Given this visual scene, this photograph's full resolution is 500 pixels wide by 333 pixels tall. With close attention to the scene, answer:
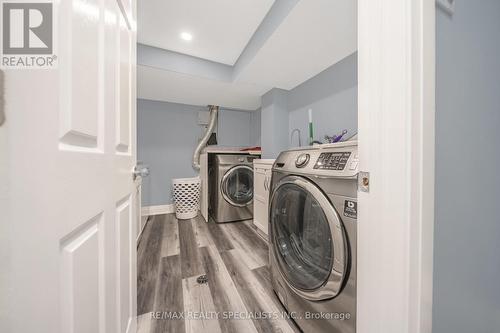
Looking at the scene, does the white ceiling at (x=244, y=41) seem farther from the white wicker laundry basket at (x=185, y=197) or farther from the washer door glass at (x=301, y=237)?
the white wicker laundry basket at (x=185, y=197)

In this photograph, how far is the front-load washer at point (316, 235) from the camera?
646mm

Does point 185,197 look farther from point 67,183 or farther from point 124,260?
point 67,183

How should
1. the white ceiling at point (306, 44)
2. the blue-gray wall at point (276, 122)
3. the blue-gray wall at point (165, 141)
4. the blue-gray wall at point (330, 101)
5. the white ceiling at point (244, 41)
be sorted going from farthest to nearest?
the blue-gray wall at point (165, 141), the blue-gray wall at point (276, 122), the blue-gray wall at point (330, 101), the white ceiling at point (244, 41), the white ceiling at point (306, 44)

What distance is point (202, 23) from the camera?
1482 mm

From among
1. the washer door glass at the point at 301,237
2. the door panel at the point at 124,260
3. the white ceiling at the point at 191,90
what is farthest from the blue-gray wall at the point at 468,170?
the white ceiling at the point at 191,90

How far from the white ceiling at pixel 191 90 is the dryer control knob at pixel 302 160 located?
1.66m

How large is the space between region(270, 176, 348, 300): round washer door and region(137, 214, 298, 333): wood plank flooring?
31 centimetres

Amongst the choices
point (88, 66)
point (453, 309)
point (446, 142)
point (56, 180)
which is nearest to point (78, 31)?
point (88, 66)

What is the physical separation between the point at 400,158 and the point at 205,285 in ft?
4.45

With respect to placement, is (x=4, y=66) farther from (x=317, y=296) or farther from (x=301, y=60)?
(x=301, y=60)

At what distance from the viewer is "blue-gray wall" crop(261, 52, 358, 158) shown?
1.65 meters

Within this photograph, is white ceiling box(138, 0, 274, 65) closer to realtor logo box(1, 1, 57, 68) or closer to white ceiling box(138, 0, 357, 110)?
white ceiling box(138, 0, 357, 110)

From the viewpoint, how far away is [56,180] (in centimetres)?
32

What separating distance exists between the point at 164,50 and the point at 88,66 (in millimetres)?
1761
